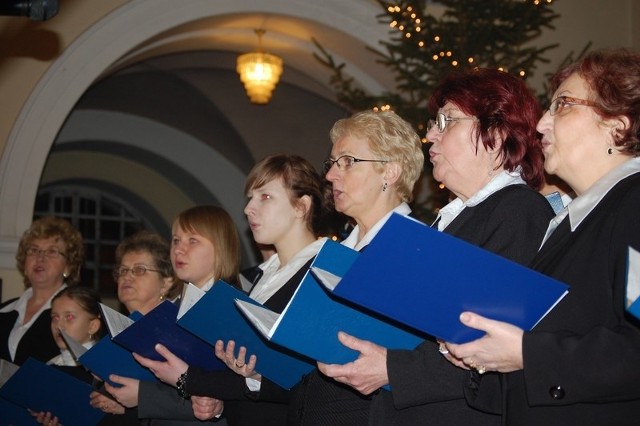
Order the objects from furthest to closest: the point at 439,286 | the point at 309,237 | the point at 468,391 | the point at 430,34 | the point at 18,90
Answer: the point at 18,90
the point at 430,34
the point at 309,237
the point at 468,391
the point at 439,286

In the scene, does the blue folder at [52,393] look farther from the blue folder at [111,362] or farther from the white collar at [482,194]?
the white collar at [482,194]

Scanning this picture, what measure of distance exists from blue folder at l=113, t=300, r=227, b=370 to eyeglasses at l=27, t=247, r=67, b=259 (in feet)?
5.47

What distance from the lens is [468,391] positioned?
232 centimetres

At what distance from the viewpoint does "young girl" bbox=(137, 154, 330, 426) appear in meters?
3.25

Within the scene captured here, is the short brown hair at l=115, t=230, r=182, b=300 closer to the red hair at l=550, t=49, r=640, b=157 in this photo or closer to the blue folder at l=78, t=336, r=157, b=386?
the blue folder at l=78, t=336, r=157, b=386

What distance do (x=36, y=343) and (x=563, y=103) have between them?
3.27 meters

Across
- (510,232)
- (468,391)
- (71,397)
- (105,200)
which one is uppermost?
(105,200)

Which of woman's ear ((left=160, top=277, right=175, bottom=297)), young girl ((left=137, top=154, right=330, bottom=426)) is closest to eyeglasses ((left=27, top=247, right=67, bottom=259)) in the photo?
woman's ear ((left=160, top=277, right=175, bottom=297))

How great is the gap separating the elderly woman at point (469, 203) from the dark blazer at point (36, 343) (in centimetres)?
257

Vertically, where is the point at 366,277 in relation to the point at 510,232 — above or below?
below

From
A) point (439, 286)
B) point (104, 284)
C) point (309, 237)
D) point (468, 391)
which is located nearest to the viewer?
point (439, 286)

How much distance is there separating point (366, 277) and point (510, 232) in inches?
24.9

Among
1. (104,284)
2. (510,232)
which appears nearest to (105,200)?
(104,284)

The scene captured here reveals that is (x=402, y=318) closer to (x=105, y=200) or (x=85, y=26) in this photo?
(x=85, y=26)
